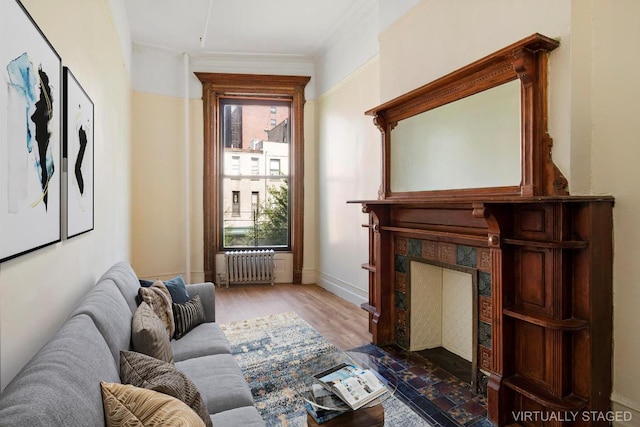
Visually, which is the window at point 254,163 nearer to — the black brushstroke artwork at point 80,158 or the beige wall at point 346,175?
the beige wall at point 346,175

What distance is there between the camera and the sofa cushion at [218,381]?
171cm

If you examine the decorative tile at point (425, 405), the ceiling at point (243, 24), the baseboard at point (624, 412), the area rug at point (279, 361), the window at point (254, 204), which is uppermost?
the ceiling at point (243, 24)

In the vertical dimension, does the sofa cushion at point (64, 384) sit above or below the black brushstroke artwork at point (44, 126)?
below

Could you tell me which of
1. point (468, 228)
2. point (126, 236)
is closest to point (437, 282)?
point (468, 228)

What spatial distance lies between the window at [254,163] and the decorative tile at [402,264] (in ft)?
9.35

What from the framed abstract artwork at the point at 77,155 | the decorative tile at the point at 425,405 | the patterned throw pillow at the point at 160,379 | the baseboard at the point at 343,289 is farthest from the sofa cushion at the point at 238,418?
the baseboard at the point at 343,289

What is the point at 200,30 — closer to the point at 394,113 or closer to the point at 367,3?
the point at 367,3

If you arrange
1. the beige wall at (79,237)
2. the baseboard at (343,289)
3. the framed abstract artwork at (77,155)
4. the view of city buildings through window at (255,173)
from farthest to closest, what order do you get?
the view of city buildings through window at (255,173), the baseboard at (343,289), the framed abstract artwork at (77,155), the beige wall at (79,237)

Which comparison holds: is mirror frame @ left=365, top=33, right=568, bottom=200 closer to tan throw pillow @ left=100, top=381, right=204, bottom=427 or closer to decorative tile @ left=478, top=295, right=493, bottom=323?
decorative tile @ left=478, top=295, right=493, bottom=323

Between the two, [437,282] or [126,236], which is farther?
[126,236]

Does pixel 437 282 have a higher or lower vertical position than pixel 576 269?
lower

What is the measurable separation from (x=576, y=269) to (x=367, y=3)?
12.5 feet

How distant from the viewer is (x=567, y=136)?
2.08m

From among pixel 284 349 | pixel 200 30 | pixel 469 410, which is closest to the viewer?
pixel 469 410
